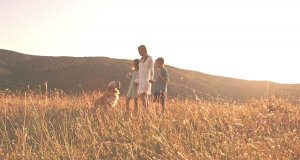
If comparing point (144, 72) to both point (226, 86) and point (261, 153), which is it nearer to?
point (261, 153)

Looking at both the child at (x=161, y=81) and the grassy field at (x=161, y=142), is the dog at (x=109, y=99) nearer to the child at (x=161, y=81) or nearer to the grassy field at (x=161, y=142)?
the child at (x=161, y=81)

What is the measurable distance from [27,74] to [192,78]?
60.3 ft

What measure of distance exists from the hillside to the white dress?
25223 mm

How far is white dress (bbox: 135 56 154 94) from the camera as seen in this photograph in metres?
11.3

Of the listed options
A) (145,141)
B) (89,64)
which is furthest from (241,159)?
(89,64)

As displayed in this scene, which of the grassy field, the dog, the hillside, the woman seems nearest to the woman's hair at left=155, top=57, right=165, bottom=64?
the woman

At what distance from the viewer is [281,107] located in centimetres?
1246

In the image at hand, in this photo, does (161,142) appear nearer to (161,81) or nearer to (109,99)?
(109,99)

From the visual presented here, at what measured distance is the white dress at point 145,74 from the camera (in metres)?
11.3

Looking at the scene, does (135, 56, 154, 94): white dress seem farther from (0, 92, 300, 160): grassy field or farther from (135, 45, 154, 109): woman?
(0, 92, 300, 160): grassy field

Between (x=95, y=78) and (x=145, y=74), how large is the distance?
31.2m

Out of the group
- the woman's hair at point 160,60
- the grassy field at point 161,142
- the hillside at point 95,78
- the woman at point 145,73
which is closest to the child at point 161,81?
the woman's hair at point 160,60

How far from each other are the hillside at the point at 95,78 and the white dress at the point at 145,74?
2522cm

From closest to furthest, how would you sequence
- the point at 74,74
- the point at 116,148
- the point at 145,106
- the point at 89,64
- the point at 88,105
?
the point at 116,148, the point at 145,106, the point at 88,105, the point at 74,74, the point at 89,64
